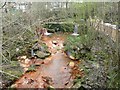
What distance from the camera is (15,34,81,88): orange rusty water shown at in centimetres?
289

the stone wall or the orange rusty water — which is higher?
the stone wall

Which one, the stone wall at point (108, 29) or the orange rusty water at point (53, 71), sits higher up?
the stone wall at point (108, 29)

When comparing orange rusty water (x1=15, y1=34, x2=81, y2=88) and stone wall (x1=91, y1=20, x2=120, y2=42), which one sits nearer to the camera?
orange rusty water (x1=15, y1=34, x2=81, y2=88)

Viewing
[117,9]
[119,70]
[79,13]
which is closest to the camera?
[119,70]

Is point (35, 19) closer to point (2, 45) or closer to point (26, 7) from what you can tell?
point (26, 7)

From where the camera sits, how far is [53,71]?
3041mm

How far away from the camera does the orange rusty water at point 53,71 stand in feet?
9.49

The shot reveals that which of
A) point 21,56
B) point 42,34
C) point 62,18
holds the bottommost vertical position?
point 21,56

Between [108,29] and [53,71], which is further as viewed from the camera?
[108,29]

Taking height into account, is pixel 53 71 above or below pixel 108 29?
below

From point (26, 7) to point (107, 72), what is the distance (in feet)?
4.81

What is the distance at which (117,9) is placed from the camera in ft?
10.0

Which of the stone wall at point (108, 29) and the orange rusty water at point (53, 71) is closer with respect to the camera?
the orange rusty water at point (53, 71)

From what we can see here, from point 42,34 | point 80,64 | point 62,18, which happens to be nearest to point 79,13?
point 62,18
